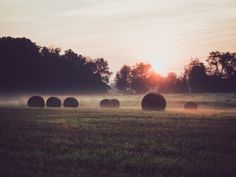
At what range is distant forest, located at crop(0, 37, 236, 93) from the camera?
86.4 m

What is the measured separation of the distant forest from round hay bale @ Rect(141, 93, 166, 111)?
45.8 m

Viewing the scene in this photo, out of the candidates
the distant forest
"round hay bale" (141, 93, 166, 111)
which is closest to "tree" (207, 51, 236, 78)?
the distant forest

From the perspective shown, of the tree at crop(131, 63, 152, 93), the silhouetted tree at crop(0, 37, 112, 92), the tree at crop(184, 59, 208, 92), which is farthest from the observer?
the tree at crop(131, 63, 152, 93)

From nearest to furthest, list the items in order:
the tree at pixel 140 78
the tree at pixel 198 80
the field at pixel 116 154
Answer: the field at pixel 116 154 → the tree at pixel 198 80 → the tree at pixel 140 78

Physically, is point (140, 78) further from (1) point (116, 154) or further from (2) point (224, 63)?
(1) point (116, 154)

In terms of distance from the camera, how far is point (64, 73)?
99250 millimetres

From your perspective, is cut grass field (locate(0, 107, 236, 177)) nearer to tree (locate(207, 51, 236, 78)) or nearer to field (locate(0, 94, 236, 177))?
field (locate(0, 94, 236, 177))

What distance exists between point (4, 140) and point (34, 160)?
4.23 meters

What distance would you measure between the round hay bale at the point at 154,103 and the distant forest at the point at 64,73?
150ft

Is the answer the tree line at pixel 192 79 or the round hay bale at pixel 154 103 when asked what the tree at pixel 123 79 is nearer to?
the tree line at pixel 192 79

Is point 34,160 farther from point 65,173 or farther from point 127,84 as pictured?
point 127,84

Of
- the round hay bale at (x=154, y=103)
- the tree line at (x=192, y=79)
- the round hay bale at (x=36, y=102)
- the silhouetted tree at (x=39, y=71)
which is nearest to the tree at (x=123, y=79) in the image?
the tree line at (x=192, y=79)

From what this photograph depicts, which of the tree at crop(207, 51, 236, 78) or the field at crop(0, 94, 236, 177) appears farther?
the tree at crop(207, 51, 236, 78)

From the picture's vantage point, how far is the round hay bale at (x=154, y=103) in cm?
4319
